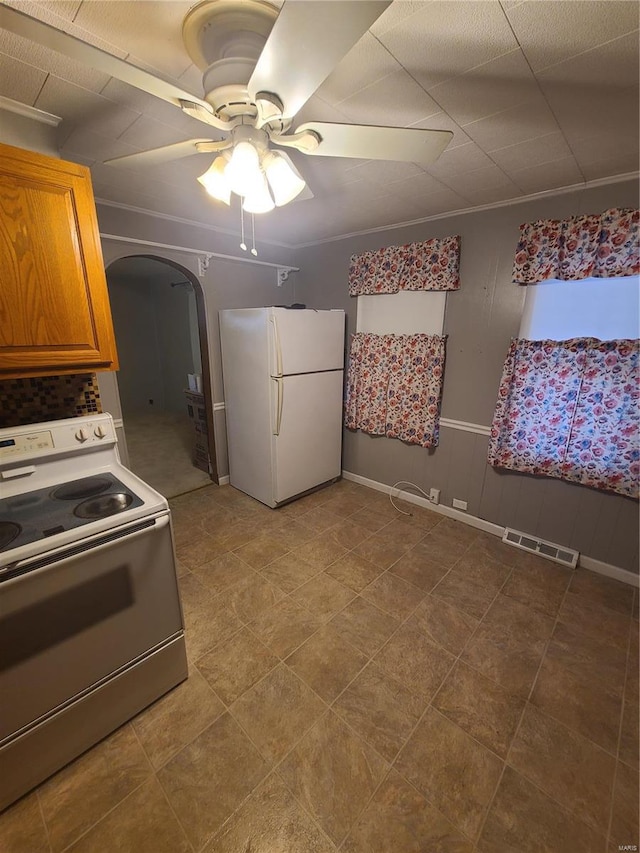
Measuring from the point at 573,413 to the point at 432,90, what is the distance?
6.36ft

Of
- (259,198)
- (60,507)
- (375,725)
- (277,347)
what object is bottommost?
(375,725)

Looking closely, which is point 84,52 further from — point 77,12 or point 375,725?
point 375,725

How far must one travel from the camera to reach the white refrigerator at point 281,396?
2768mm

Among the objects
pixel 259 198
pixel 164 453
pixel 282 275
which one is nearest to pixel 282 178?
pixel 259 198

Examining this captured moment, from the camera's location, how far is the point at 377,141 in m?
1.10

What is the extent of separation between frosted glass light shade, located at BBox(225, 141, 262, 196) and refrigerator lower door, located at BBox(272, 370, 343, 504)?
1.68 m

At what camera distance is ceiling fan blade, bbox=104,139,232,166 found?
115 cm

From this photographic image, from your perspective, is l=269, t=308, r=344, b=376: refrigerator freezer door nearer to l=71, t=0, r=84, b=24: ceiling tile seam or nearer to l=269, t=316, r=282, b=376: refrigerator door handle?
l=269, t=316, r=282, b=376: refrigerator door handle

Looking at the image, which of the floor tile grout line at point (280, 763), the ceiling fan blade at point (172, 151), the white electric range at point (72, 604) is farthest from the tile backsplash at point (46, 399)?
the floor tile grout line at point (280, 763)

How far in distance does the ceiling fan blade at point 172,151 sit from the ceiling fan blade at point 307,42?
0.35 metres

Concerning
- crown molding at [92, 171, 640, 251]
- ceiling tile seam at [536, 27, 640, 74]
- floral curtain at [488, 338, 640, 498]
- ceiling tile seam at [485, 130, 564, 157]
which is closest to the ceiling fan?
ceiling tile seam at [536, 27, 640, 74]

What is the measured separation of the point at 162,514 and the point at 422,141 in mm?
1612

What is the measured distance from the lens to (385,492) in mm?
3400

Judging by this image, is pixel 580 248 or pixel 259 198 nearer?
pixel 259 198
